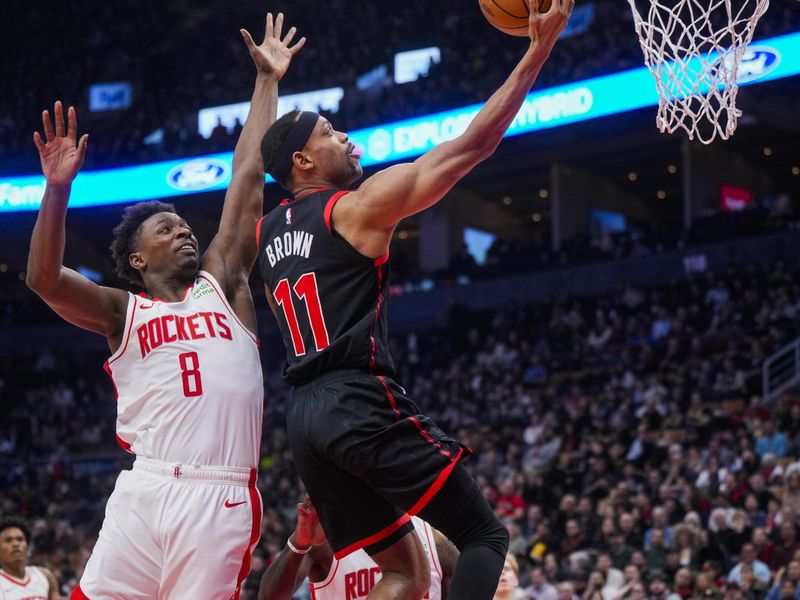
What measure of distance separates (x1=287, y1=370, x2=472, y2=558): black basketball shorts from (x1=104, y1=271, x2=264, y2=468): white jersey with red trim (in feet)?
1.46

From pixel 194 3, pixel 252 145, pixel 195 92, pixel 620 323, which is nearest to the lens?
pixel 252 145

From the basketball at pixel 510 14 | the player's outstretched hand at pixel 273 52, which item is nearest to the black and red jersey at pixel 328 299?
the basketball at pixel 510 14

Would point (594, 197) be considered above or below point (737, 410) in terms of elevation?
above

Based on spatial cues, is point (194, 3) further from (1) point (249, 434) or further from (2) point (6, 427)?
(1) point (249, 434)

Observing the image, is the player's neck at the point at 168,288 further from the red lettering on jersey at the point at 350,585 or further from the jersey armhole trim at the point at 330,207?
the red lettering on jersey at the point at 350,585

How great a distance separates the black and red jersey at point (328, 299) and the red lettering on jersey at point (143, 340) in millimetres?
654

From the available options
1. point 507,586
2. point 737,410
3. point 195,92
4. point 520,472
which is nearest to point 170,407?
point 507,586

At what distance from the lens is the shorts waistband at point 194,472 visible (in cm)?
370

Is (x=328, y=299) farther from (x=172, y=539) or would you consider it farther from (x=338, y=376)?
(x=172, y=539)

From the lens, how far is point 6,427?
2427cm

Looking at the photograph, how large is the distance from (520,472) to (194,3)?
796 inches

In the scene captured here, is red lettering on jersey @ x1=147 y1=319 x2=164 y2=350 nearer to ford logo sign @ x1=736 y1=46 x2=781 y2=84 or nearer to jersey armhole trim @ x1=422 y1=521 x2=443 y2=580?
jersey armhole trim @ x1=422 y1=521 x2=443 y2=580

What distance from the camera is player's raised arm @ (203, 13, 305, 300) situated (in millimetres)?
4199

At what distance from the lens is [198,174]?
873 inches
